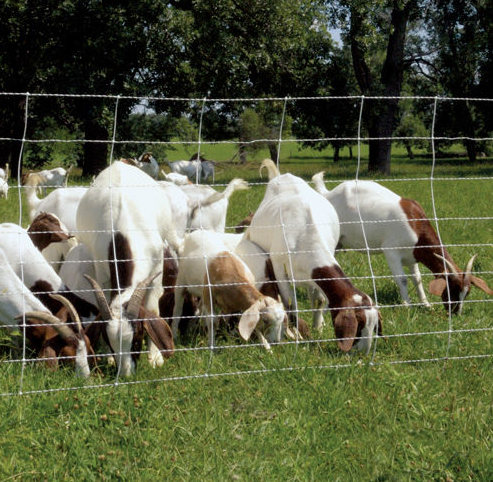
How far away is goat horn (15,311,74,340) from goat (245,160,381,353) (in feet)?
5.33

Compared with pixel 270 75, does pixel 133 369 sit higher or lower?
lower

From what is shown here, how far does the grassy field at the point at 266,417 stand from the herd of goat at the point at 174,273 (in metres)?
0.22

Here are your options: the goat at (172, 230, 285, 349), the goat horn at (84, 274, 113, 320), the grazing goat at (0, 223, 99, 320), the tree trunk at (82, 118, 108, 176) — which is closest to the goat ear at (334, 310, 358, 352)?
the goat at (172, 230, 285, 349)

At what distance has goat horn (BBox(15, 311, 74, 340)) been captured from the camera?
475 centimetres

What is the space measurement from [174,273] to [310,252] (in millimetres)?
1339

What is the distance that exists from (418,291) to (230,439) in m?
3.99

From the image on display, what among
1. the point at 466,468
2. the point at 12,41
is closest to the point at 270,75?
the point at 12,41

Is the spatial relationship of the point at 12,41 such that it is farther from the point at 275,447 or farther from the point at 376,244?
the point at 275,447

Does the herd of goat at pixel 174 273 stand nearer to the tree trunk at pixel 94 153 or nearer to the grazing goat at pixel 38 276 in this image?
the grazing goat at pixel 38 276

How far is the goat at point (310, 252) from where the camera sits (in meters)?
5.36

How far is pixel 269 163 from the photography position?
8078mm

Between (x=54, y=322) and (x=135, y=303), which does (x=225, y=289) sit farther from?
(x=54, y=322)

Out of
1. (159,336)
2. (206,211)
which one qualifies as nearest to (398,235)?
(206,211)

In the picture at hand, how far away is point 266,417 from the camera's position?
4195mm
